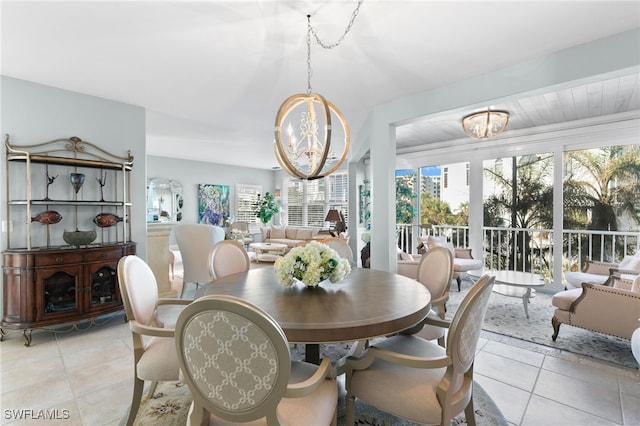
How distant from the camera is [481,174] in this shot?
555 centimetres

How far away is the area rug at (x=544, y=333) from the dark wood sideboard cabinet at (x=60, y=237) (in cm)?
403

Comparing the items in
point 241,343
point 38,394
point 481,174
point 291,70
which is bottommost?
point 38,394

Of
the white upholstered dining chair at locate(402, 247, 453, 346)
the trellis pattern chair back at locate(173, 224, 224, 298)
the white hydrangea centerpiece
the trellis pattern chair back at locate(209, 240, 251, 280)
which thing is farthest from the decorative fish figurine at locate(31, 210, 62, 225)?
the white upholstered dining chair at locate(402, 247, 453, 346)

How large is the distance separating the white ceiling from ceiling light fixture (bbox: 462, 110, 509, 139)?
135mm

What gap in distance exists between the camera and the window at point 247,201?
30.3ft

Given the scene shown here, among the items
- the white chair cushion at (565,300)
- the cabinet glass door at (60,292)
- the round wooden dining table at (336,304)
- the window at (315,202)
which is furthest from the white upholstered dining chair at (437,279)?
the window at (315,202)

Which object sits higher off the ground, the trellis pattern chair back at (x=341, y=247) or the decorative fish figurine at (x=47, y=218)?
the decorative fish figurine at (x=47, y=218)

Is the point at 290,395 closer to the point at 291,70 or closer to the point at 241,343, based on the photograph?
the point at 241,343

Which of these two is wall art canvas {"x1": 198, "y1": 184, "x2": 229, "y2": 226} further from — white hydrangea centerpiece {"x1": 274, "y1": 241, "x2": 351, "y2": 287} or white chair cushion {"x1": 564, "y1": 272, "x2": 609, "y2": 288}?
white chair cushion {"x1": 564, "y1": 272, "x2": 609, "y2": 288}

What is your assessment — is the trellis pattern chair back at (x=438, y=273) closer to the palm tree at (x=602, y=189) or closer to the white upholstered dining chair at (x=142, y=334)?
the white upholstered dining chair at (x=142, y=334)

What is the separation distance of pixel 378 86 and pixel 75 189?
3457 millimetres

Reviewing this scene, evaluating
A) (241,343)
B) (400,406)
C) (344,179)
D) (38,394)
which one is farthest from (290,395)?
(344,179)

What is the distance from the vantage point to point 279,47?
2.43m

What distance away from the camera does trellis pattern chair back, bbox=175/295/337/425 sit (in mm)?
987
